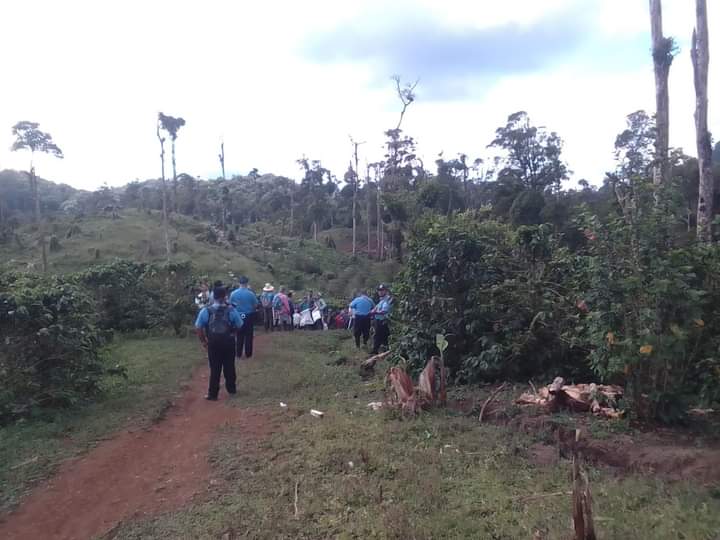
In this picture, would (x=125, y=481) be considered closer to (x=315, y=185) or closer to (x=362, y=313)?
(x=362, y=313)

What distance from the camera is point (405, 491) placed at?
4.77m

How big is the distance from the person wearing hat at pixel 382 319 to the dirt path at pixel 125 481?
186 inches

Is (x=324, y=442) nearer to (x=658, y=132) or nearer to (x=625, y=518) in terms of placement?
(x=625, y=518)

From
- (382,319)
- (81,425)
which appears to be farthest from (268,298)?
(81,425)

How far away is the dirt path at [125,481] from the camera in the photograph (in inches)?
188

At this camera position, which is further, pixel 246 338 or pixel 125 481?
pixel 246 338

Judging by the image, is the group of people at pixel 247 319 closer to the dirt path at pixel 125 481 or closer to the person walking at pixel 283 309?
the person walking at pixel 283 309

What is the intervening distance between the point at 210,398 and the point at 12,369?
2.54m

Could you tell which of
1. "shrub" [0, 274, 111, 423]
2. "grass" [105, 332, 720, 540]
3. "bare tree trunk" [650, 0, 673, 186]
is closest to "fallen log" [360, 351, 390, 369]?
"grass" [105, 332, 720, 540]

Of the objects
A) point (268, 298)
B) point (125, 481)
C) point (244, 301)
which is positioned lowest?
point (125, 481)

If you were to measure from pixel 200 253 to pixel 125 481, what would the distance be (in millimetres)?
31200

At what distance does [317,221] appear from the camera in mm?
52438

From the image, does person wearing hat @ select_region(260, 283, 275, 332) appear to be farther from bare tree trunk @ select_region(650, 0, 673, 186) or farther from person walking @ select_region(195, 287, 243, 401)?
bare tree trunk @ select_region(650, 0, 673, 186)

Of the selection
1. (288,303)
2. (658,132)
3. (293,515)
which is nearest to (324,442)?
(293,515)
